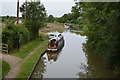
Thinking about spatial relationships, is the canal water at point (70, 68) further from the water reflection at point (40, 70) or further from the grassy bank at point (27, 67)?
the grassy bank at point (27, 67)

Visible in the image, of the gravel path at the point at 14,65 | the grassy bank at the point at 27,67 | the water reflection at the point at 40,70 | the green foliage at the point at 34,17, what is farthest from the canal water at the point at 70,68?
the green foliage at the point at 34,17

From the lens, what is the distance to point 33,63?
16.0 m

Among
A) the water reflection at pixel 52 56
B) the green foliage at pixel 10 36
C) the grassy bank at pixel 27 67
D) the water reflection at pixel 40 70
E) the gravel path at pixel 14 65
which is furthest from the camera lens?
the water reflection at pixel 52 56

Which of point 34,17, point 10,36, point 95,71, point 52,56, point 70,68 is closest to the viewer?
point 95,71

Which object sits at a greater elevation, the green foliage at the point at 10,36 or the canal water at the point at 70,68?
the green foliage at the point at 10,36

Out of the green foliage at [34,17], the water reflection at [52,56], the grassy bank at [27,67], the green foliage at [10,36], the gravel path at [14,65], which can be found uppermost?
the green foliage at [34,17]

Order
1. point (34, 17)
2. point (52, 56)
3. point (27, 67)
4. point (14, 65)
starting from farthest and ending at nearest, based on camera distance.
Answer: point (34, 17)
point (52, 56)
point (14, 65)
point (27, 67)

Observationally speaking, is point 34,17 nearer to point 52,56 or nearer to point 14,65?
point 52,56

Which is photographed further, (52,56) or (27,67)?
(52,56)

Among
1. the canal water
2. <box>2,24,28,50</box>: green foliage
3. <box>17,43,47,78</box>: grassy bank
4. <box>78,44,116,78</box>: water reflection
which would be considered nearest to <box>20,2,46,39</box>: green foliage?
<box>2,24,28,50</box>: green foliage

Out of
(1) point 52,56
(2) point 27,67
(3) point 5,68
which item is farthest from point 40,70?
(1) point 52,56

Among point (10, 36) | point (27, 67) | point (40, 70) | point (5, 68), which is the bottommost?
point (40, 70)

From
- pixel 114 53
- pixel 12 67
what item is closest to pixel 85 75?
pixel 114 53

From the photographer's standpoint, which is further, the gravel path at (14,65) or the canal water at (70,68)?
the canal water at (70,68)
